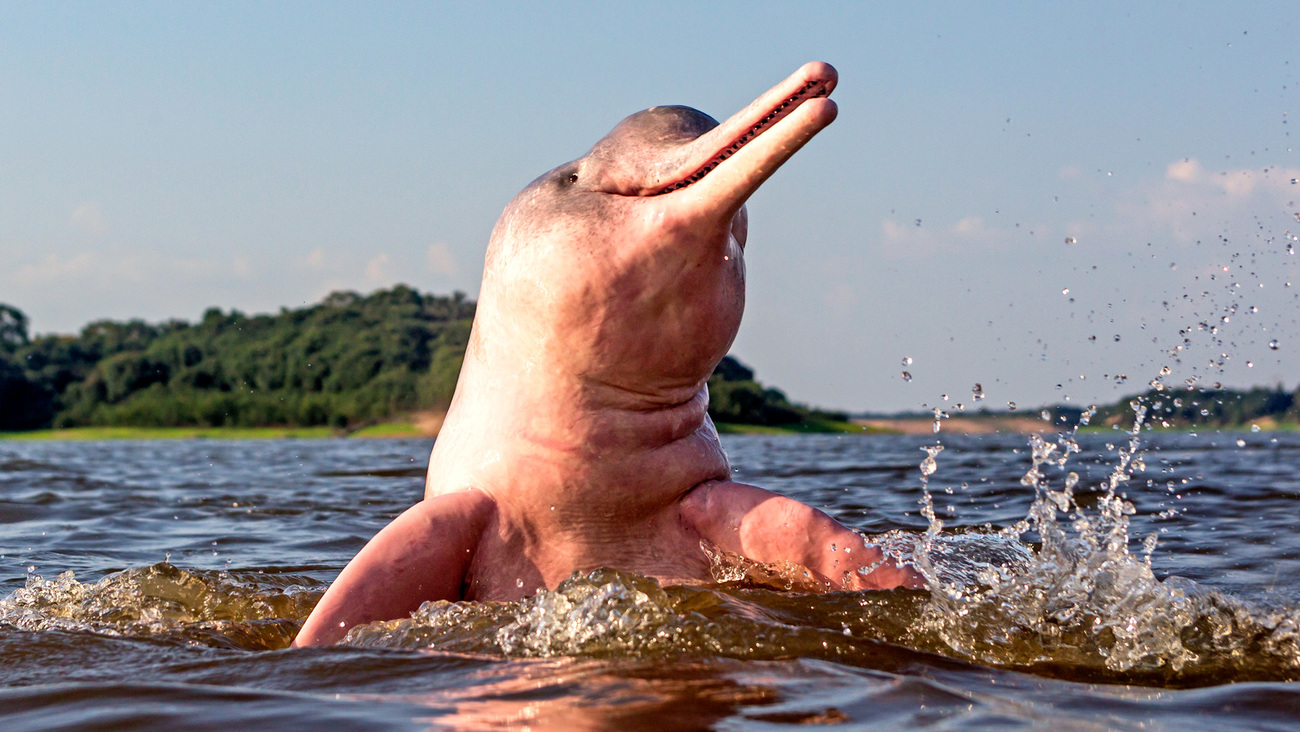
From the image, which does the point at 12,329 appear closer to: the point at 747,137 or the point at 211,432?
the point at 211,432

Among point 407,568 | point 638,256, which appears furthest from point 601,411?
point 407,568

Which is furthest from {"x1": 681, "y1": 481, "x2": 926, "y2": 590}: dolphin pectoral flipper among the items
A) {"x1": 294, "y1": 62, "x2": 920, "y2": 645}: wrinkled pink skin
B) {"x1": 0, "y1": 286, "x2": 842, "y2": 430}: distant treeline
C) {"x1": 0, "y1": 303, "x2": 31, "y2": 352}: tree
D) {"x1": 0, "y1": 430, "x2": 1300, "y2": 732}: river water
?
{"x1": 0, "y1": 303, "x2": 31, "y2": 352}: tree

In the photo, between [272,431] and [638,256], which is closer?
[638,256]

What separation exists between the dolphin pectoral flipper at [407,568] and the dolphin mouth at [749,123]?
1.30 metres

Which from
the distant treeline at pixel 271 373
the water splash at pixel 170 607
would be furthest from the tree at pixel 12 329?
the water splash at pixel 170 607

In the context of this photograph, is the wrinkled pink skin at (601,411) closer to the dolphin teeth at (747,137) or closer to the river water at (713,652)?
the dolphin teeth at (747,137)

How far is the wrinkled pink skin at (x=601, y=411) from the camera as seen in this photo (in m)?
3.86

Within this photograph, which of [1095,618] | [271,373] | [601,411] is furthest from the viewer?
[271,373]

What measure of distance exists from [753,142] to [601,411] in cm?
112

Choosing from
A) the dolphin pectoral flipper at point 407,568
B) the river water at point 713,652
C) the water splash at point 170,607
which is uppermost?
the dolphin pectoral flipper at point 407,568

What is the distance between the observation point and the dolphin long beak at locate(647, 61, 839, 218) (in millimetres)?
3436

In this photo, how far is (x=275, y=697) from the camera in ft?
10.3

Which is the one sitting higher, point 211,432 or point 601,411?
point 601,411

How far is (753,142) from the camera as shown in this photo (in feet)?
11.8
